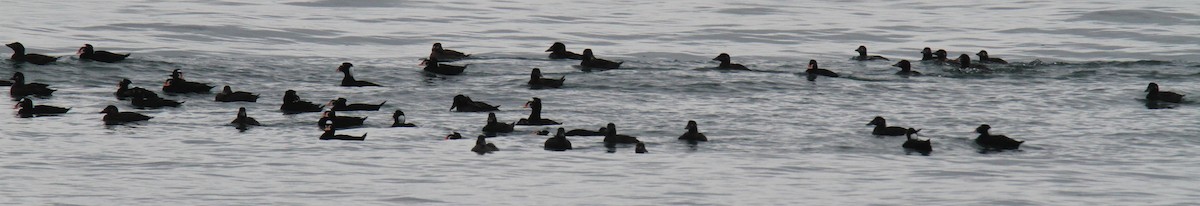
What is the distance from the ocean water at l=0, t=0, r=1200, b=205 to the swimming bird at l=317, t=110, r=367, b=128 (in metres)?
0.24

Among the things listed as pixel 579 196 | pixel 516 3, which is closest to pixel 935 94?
pixel 579 196

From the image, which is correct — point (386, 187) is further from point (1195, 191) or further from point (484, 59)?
point (484, 59)

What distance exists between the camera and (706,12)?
52250 mm

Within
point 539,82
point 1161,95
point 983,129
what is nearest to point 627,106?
point 539,82

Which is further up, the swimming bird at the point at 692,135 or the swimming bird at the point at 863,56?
the swimming bird at the point at 692,135

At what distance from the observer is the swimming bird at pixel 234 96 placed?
29.6 meters

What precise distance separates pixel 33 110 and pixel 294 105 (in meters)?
3.66

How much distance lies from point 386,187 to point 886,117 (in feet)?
34.3

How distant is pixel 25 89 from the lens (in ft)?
98.8

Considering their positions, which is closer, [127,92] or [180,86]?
[127,92]

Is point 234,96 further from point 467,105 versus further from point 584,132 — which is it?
point 584,132

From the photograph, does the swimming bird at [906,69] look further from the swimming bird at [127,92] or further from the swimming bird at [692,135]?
the swimming bird at [127,92]

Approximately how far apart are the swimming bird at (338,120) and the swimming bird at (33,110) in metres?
3.82

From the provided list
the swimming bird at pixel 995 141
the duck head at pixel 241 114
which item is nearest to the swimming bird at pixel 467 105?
the duck head at pixel 241 114
